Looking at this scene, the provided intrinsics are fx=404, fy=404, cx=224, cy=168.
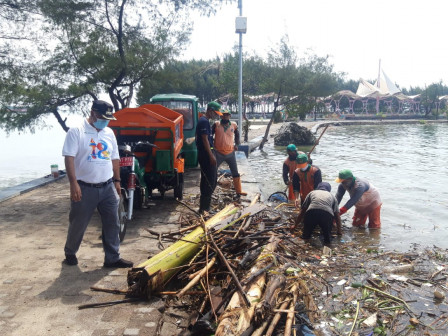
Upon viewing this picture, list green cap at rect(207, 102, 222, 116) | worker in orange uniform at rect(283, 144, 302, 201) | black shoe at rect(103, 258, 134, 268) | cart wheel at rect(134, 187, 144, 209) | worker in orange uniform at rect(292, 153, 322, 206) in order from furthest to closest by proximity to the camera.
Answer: worker in orange uniform at rect(283, 144, 302, 201) < worker in orange uniform at rect(292, 153, 322, 206) < cart wheel at rect(134, 187, 144, 209) < green cap at rect(207, 102, 222, 116) < black shoe at rect(103, 258, 134, 268)

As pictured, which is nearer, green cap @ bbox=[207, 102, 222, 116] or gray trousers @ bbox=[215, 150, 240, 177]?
green cap @ bbox=[207, 102, 222, 116]

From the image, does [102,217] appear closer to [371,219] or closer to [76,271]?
[76,271]

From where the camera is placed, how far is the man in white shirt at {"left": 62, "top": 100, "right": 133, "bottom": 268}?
4.30 metres

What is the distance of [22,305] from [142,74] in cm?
1393

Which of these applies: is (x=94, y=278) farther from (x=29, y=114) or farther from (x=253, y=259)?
(x=29, y=114)

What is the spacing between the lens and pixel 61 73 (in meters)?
15.8

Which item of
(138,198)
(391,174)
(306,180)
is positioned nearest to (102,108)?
(138,198)

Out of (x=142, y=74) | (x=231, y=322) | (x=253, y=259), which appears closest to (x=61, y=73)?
(x=142, y=74)

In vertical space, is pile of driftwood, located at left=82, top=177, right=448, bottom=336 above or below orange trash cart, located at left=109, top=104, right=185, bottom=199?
below

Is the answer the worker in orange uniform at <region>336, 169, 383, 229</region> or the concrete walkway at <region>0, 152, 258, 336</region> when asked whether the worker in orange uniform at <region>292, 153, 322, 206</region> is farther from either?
the concrete walkway at <region>0, 152, 258, 336</region>

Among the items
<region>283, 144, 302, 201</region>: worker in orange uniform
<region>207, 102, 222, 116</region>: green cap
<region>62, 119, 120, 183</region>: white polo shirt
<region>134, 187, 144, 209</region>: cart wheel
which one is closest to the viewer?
<region>62, 119, 120, 183</region>: white polo shirt

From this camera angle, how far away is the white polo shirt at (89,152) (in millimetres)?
4273

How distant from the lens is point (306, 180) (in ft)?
27.2

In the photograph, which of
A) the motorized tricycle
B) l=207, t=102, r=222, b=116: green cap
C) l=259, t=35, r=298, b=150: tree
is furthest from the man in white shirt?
l=259, t=35, r=298, b=150: tree
